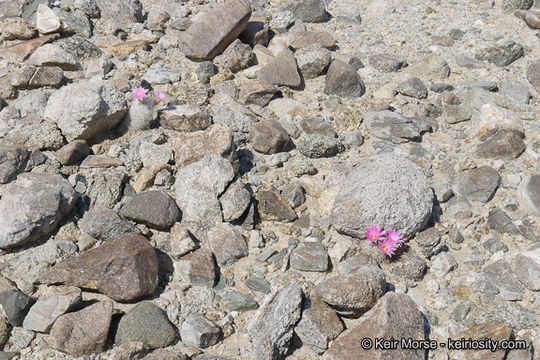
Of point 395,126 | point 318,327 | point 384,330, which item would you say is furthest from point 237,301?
point 395,126

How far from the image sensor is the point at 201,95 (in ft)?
17.9

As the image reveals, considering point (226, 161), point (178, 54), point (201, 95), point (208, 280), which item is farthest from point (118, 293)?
point (178, 54)

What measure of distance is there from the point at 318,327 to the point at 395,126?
2389mm

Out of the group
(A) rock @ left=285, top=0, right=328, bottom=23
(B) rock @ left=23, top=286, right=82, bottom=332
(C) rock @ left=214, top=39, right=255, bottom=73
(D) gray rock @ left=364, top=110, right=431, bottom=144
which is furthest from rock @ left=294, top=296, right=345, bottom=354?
(A) rock @ left=285, top=0, right=328, bottom=23

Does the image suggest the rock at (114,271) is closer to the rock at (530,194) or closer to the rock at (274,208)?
the rock at (274,208)

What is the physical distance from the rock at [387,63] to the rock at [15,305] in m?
4.24

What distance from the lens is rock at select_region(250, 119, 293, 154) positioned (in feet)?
15.9

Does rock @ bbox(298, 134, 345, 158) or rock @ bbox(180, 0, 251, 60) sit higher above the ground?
rock @ bbox(180, 0, 251, 60)

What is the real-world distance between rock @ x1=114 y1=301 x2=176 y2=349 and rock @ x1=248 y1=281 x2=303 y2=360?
544 millimetres

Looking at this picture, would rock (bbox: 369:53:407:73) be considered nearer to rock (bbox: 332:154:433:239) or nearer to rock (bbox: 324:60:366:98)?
rock (bbox: 324:60:366:98)

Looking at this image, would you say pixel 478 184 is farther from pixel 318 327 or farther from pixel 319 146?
pixel 318 327

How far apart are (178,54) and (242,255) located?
2.93 metres

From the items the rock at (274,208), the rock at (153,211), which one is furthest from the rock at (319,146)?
the rock at (153,211)

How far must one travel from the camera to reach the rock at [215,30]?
5898 millimetres
